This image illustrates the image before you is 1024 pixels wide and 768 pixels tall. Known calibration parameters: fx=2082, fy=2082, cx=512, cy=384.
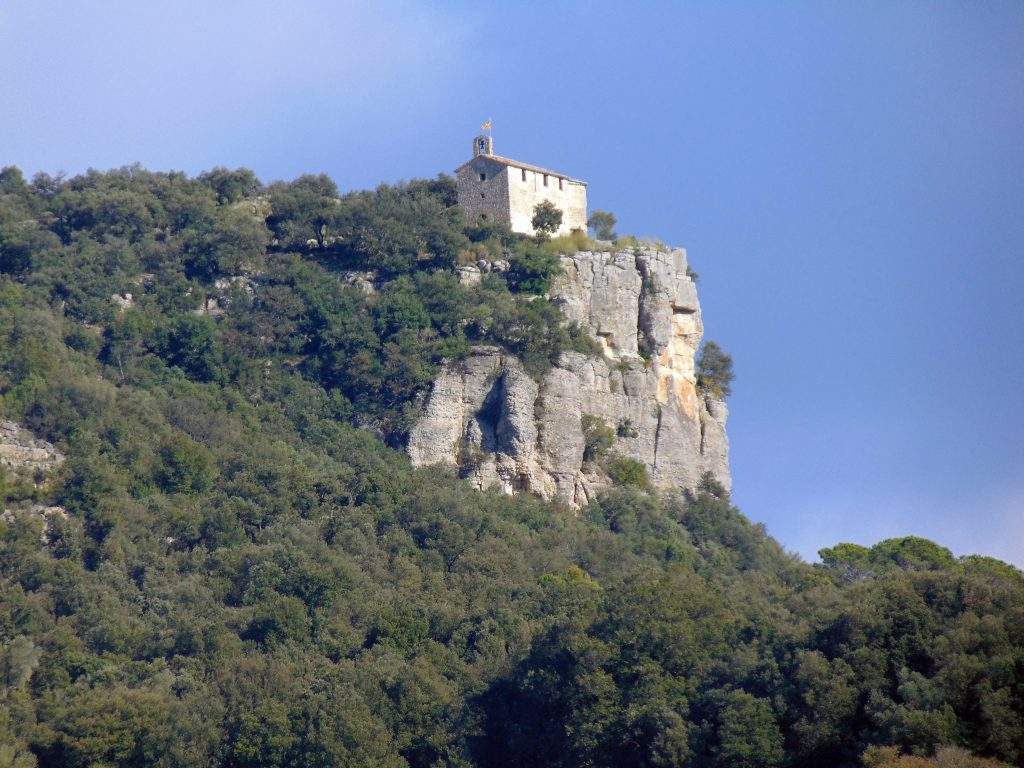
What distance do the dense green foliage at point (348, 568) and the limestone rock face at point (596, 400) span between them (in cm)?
82

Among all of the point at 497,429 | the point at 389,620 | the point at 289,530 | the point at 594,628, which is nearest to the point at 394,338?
the point at 497,429

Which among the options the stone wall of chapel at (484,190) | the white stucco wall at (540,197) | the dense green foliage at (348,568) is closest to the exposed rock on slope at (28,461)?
the dense green foliage at (348,568)

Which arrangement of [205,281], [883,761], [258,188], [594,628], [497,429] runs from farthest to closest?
[258,188] < [205,281] < [497,429] < [594,628] < [883,761]

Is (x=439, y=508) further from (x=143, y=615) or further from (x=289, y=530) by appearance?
(x=143, y=615)

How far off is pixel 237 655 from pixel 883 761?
1532 cm

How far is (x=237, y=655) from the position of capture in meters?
44.8

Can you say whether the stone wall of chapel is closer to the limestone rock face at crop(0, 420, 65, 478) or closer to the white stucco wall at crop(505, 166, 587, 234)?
the white stucco wall at crop(505, 166, 587, 234)

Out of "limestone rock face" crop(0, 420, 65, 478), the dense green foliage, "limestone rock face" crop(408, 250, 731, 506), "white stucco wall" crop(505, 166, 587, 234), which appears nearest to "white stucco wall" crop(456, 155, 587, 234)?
"white stucco wall" crop(505, 166, 587, 234)

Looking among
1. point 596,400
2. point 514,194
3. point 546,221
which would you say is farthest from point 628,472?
point 514,194

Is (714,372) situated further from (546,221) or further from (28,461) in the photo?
(28,461)

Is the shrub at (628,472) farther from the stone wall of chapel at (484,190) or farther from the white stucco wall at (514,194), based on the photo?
the stone wall of chapel at (484,190)

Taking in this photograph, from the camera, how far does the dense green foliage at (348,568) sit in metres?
39.4

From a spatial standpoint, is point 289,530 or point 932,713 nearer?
point 932,713

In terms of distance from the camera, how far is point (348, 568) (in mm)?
48562
